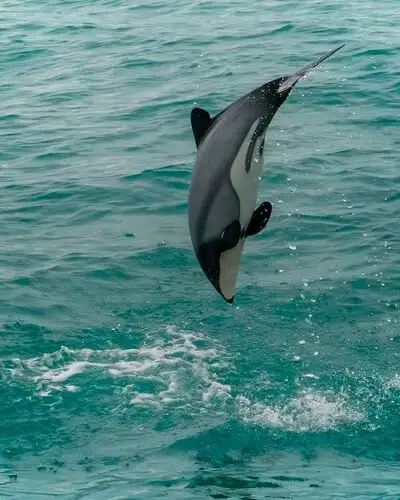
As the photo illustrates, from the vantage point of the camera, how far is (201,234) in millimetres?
5523

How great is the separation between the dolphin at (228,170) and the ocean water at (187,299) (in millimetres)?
2397

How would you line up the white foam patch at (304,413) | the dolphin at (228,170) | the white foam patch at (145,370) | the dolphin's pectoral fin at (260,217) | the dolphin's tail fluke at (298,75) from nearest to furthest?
the dolphin's tail fluke at (298,75), the dolphin at (228,170), the dolphin's pectoral fin at (260,217), the white foam patch at (304,413), the white foam patch at (145,370)

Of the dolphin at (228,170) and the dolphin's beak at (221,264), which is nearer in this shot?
the dolphin at (228,170)

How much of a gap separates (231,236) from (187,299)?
5.55m

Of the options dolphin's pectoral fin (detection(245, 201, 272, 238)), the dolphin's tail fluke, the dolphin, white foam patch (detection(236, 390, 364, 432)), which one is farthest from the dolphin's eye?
white foam patch (detection(236, 390, 364, 432))

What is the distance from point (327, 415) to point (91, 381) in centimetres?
229

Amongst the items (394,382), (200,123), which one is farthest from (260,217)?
(394,382)

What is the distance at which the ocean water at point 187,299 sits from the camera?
813 cm

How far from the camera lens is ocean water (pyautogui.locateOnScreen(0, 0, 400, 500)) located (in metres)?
8.13

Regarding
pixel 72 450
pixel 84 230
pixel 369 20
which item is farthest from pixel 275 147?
pixel 369 20

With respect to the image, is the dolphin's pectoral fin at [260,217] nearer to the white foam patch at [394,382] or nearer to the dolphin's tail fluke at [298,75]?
the dolphin's tail fluke at [298,75]

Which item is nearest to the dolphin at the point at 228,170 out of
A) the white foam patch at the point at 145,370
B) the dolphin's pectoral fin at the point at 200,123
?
the dolphin's pectoral fin at the point at 200,123

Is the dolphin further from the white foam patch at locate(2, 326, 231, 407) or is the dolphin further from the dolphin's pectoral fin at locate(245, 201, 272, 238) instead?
the white foam patch at locate(2, 326, 231, 407)

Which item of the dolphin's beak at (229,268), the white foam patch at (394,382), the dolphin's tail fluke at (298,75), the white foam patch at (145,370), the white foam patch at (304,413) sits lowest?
the white foam patch at (394,382)
